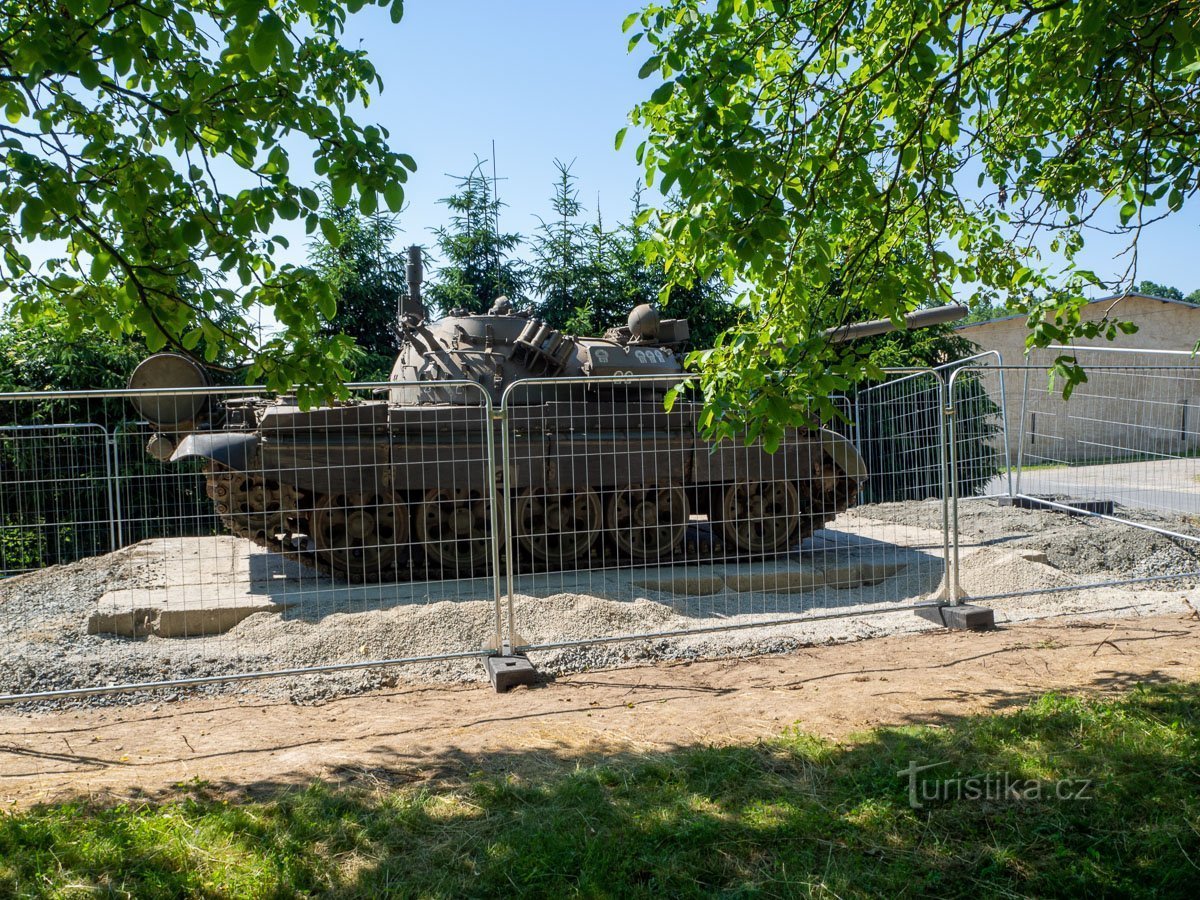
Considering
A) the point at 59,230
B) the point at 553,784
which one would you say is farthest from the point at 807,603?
the point at 59,230

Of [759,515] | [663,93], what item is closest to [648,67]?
[663,93]

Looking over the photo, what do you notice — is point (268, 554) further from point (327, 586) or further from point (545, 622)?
point (545, 622)

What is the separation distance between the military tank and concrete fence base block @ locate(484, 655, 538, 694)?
2.36 m

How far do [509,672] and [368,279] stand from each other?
16.9 metres

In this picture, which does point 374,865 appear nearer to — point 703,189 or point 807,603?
point 703,189

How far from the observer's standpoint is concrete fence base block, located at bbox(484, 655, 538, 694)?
5.74 metres

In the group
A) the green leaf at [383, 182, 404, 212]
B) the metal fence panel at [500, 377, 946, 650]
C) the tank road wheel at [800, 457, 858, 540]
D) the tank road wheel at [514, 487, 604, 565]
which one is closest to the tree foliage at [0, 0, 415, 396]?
the green leaf at [383, 182, 404, 212]

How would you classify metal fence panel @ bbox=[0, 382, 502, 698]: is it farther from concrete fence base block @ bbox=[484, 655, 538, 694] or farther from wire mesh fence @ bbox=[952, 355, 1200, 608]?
wire mesh fence @ bbox=[952, 355, 1200, 608]

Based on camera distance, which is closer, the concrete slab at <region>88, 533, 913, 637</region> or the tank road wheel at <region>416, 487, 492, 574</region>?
the concrete slab at <region>88, 533, 913, 637</region>

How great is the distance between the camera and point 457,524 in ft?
32.3

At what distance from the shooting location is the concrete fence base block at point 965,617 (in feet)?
22.6

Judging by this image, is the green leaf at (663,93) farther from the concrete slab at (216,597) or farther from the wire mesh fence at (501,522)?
the concrete slab at (216,597)

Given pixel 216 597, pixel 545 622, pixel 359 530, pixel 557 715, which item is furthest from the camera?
pixel 359 530

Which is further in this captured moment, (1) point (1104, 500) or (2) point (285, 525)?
(1) point (1104, 500)
